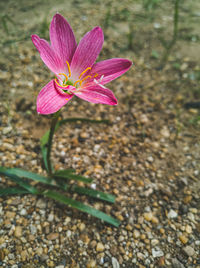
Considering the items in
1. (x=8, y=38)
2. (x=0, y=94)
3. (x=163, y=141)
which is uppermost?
(x=8, y=38)

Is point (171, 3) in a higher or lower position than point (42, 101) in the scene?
higher

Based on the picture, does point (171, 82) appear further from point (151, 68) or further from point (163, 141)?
point (163, 141)

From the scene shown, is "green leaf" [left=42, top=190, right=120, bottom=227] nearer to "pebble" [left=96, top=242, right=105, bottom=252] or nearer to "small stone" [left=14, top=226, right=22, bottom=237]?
"pebble" [left=96, top=242, right=105, bottom=252]

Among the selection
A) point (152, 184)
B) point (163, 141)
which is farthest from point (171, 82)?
point (152, 184)

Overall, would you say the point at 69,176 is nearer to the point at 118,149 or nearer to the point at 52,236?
the point at 52,236

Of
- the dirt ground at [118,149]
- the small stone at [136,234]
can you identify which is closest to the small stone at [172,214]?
the dirt ground at [118,149]

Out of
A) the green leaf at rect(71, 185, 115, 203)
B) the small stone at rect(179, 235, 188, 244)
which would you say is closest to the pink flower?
the green leaf at rect(71, 185, 115, 203)

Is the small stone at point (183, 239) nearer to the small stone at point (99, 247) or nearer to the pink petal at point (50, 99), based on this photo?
the small stone at point (99, 247)
